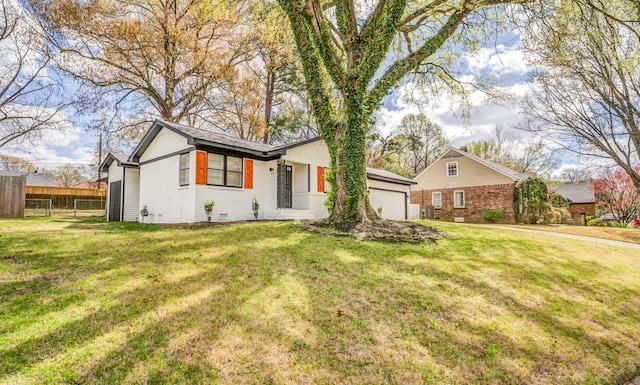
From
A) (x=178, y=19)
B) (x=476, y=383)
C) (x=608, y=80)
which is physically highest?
(x=178, y=19)

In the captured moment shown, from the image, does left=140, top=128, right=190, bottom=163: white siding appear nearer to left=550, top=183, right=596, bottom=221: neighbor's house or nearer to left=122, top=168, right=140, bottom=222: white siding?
left=122, top=168, right=140, bottom=222: white siding

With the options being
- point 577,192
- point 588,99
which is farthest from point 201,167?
point 577,192

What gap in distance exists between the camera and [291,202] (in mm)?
14375

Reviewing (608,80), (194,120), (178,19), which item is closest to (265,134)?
(194,120)

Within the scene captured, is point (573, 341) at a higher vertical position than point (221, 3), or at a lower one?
lower

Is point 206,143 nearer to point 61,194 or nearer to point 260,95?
point 260,95

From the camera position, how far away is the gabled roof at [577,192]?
31125 mm

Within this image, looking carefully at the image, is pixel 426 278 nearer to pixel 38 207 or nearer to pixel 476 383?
pixel 476 383

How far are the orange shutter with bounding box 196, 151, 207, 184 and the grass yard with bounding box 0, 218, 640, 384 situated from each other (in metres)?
4.86

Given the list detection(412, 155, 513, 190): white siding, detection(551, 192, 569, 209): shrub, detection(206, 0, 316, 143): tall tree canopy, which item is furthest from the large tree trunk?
detection(551, 192, 569, 209): shrub

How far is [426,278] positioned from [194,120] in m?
19.8

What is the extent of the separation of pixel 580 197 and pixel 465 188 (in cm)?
1862

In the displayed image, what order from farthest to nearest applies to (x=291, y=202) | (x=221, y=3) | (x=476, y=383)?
(x=291, y=202), (x=221, y=3), (x=476, y=383)

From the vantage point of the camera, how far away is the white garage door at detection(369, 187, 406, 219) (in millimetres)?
18175
